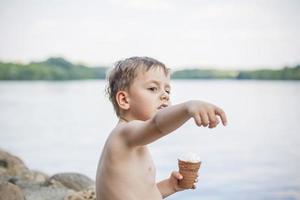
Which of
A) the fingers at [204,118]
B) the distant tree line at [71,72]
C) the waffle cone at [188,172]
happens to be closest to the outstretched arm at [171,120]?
the fingers at [204,118]

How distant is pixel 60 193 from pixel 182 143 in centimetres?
120

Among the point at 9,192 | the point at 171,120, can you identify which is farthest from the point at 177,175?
the point at 9,192

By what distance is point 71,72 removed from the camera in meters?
4.00

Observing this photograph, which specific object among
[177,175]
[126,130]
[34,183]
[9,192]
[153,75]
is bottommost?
[34,183]

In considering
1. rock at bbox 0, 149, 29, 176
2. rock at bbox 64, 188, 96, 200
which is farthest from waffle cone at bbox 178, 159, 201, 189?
rock at bbox 0, 149, 29, 176

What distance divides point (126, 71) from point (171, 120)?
1.18 ft

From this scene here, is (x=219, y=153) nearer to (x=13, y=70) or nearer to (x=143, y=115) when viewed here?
(x=13, y=70)

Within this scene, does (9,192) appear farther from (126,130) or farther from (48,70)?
(48,70)

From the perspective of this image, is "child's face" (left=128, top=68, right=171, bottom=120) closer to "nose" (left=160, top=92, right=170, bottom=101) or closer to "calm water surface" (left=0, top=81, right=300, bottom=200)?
"nose" (left=160, top=92, right=170, bottom=101)

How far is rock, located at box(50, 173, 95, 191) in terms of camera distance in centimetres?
284

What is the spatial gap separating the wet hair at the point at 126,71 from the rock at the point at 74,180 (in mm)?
1701

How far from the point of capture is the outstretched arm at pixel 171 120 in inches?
A: 29.2

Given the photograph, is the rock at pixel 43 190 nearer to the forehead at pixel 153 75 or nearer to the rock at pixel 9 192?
the rock at pixel 9 192

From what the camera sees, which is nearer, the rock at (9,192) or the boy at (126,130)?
the boy at (126,130)
